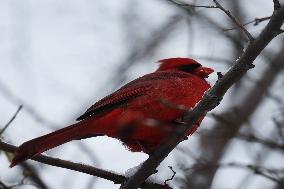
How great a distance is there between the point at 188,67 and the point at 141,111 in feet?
2.08

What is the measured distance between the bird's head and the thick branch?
101 centimetres

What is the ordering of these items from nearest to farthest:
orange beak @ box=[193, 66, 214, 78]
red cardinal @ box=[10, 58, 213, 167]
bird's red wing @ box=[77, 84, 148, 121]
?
red cardinal @ box=[10, 58, 213, 167] → bird's red wing @ box=[77, 84, 148, 121] → orange beak @ box=[193, 66, 214, 78]

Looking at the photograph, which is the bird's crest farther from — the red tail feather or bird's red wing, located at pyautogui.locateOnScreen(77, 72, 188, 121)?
the red tail feather

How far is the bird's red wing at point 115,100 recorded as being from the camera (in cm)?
347

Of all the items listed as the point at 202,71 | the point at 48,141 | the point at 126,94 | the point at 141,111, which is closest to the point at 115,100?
the point at 126,94

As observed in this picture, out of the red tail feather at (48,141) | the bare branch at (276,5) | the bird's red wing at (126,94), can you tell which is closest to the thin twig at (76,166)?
the red tail feather at (48,141)

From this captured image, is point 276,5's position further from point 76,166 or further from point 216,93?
point 76,166

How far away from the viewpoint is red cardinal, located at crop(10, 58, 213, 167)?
3.26m

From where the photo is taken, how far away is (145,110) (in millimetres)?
3402

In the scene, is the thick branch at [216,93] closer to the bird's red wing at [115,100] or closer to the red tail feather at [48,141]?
the red tail feather at [48,141]

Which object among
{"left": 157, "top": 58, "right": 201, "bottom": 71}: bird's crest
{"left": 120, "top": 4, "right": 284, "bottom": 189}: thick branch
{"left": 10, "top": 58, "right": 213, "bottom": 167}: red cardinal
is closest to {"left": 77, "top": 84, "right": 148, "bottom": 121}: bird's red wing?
{"left": 10, "top": 58, "right": 213, "bottom": 167}: red cardinal

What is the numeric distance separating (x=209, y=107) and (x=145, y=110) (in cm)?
63

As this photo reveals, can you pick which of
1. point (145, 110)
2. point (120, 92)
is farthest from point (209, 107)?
point (120, 92)

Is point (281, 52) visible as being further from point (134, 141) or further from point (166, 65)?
point (134, 141)
